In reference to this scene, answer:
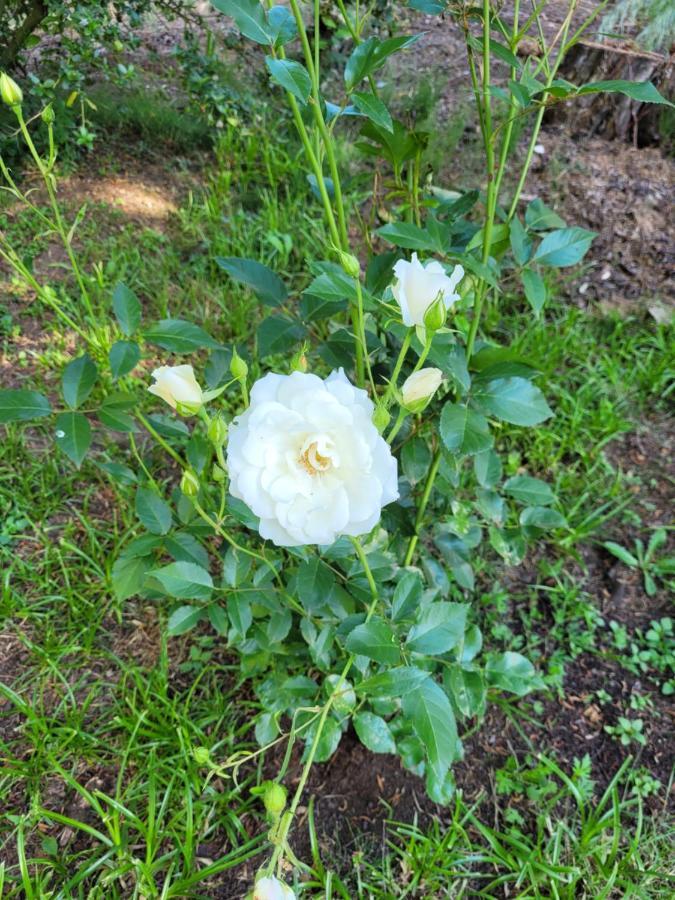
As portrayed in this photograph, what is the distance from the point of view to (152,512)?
117cm

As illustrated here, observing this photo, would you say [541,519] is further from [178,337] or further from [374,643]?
[178,337]

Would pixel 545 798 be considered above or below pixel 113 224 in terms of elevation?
below

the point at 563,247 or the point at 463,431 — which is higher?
the point at 563,247

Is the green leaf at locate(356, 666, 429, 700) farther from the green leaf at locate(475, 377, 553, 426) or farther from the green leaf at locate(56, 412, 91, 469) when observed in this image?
the green leaf at locate(56, 412, 91, 469)

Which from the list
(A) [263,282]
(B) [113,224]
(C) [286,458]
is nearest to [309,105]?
(A) [263,282]

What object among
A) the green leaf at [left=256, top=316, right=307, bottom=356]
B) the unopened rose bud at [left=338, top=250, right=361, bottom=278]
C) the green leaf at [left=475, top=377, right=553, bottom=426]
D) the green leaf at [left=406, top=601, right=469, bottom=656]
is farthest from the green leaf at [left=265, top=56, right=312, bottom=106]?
the green leaf at [left=406, top=601, right=469, bottom=656]

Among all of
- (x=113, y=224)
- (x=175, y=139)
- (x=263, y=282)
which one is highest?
(x=263, y=282)

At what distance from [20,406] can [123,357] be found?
175mm

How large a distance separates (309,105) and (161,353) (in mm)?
1505

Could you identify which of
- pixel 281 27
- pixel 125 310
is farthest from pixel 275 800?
pixel 281 27

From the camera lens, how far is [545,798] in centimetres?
139

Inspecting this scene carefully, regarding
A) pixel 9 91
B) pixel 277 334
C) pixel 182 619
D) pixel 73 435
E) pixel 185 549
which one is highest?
pixel 9 91

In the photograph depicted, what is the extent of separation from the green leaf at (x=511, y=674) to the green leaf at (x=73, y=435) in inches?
33.4

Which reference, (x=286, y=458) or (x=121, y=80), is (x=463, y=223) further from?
(x=121, y=80)
